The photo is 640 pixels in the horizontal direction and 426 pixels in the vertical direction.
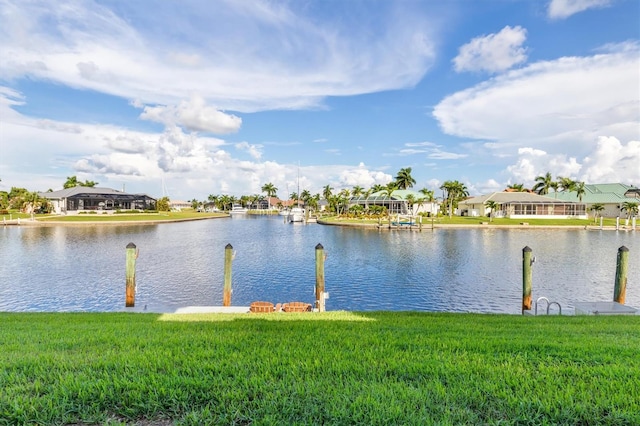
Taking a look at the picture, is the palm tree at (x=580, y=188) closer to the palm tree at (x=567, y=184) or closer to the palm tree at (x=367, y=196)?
the palm tree at (x=567, y=184)

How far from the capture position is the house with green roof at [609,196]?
79.8m

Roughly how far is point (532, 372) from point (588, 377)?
49 centimetres

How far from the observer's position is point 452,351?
438 centimetres

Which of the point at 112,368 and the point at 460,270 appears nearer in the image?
the point at 112,368

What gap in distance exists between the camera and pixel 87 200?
271ft

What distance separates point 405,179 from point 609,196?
4535cm

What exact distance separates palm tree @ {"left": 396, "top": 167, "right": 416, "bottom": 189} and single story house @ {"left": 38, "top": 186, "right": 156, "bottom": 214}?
225ft

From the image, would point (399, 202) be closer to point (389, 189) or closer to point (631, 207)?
point (389, 189)

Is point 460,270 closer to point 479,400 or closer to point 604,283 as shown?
point 604,283

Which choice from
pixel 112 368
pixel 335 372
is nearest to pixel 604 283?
pixel 335 372

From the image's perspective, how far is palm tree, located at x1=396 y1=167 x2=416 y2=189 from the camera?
93.5 metres

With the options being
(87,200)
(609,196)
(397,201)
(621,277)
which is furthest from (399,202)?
(621,277)

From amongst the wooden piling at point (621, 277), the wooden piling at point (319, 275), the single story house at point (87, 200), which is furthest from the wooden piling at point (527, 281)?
the single story house at point (87, 200)

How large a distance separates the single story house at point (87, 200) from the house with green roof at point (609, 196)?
102805 millimetres
